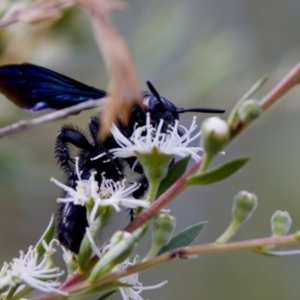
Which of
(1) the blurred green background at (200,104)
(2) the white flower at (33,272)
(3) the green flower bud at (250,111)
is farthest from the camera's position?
(1) the blurred green background at (200,104)

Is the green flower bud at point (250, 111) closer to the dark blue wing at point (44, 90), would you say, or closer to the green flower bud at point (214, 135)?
the green flower bud at point (214, 135)

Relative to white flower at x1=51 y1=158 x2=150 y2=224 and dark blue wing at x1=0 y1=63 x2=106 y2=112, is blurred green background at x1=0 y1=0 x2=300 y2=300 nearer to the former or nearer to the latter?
dark blue wing at x1=0 y1=63 x2=106 y2=112

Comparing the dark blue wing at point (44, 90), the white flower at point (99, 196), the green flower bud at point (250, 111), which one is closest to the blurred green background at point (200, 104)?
the dark blue wing at point (44, 90)

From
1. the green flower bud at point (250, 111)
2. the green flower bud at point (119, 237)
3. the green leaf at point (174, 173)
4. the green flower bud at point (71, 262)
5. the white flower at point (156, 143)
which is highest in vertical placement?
the white flower at point (156, 143)

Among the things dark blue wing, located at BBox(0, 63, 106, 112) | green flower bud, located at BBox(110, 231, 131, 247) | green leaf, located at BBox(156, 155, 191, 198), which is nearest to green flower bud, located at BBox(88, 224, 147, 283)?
green flower bud, located at BBox(110, 231, 131, 247)

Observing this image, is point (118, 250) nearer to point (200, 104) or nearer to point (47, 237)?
point (47, 237)

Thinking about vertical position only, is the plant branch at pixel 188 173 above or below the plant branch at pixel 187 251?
above

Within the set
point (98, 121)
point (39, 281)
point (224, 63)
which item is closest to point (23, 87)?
point (98, 121)

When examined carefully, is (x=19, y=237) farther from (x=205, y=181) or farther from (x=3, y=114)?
(x=205, y=181)

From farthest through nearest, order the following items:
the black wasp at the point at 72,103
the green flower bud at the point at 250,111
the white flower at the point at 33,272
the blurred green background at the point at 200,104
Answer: the blurred green background at the point at 200,104, the black wasp at the point at 72,103, the white flower at the point at 33,272, the green flower bud at the point at 250,111
